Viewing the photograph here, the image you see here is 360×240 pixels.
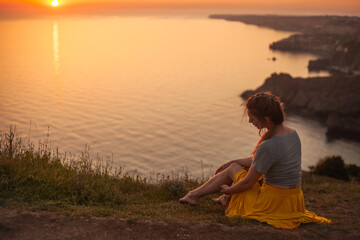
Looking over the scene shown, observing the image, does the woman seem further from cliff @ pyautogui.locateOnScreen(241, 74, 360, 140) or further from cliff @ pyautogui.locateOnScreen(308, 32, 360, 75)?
cliff @ pyautogui.locateOnScreen(308, 32, 360, 75)

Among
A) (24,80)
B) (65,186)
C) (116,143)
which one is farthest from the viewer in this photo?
(24,80)

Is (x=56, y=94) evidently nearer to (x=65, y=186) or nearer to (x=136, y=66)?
(x=136, y=66)

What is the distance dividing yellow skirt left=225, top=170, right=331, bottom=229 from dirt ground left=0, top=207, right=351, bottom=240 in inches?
5.3

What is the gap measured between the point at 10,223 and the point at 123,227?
1350 millimetres

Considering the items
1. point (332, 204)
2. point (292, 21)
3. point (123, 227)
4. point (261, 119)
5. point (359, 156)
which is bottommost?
point (359, 156)

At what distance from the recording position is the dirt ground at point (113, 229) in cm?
437

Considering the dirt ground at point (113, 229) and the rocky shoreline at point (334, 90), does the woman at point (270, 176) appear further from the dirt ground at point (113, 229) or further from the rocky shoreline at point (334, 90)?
the rocky shoreline at point (334, 90)

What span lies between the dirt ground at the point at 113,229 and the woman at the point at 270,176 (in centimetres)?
24

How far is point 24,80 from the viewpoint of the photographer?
74125mm

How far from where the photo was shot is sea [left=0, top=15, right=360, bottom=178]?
135 ft

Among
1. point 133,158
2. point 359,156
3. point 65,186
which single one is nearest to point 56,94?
point 133,158

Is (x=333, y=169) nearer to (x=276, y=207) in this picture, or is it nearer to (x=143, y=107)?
(x=276, y=207)

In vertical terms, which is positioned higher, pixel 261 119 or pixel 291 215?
pixel 261 119

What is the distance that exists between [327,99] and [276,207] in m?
→ 61.7
